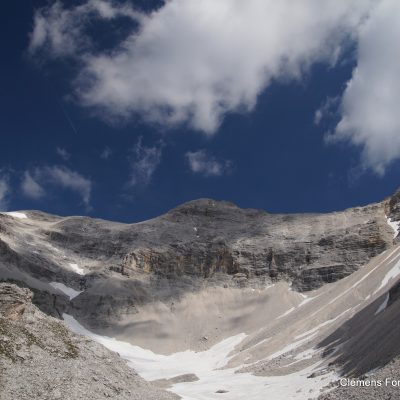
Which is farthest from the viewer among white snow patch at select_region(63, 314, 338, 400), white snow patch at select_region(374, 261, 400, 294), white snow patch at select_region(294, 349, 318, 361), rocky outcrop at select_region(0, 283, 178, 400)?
white snow patch at select_region(374, 261, 400, 294)

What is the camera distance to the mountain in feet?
242

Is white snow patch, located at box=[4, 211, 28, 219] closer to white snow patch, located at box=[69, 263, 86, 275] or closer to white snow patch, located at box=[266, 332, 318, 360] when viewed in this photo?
white snow patch, located at box=[69, 263, 86, 275]

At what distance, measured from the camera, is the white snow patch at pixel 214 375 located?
52.3 m

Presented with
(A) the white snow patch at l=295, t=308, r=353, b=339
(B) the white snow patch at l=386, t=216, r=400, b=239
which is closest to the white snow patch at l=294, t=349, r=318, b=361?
(A) the white snow patch at l=295, t=308, r=353, b=339

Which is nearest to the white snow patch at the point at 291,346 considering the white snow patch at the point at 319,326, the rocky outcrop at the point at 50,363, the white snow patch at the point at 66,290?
the white snow patch at the point at 319,326

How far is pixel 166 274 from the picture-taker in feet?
418

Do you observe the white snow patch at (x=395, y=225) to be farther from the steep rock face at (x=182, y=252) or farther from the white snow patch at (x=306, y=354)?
the white snow patch at (x=306, y=354)

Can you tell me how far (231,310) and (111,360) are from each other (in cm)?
7762

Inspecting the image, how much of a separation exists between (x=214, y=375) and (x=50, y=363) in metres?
50.1

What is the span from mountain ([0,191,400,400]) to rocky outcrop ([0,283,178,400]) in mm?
21787

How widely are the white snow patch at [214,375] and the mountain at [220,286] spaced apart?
0.32 m

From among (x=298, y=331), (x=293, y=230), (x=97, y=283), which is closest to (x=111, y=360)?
(x=298, y=331)

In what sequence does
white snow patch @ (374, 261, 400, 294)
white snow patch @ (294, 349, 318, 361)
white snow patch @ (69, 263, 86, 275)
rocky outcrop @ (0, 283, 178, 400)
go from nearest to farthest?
1. rocky outcrop @ (0, 283, 178, 400)
2. white snow patch @ (294, 349, 318, 361)
3. white snow patch @ (374, 261, 400, 294)
4. white snow patch @ (69, 263, 86, 275)

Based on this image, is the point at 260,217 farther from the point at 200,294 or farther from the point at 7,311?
the point at 7,311
